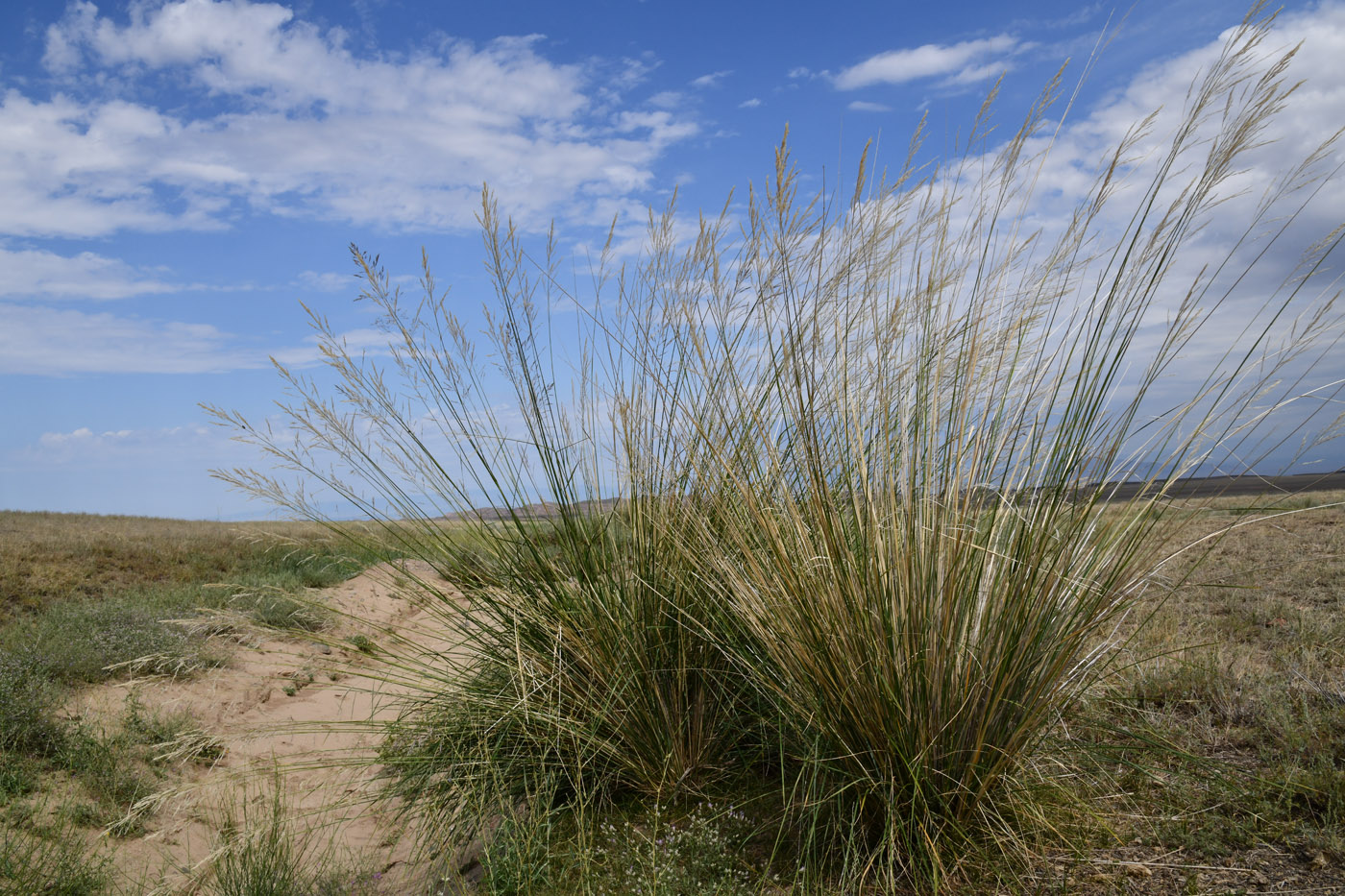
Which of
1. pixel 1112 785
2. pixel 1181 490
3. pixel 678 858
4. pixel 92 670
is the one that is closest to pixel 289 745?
pixel 92 670

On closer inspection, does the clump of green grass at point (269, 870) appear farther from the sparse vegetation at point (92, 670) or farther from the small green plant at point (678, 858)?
the small green plant at point (678, 858)

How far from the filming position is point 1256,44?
1.84 m

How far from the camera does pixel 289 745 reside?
201 inches

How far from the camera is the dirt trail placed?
263 centimetres

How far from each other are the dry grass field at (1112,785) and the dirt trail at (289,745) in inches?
6.2

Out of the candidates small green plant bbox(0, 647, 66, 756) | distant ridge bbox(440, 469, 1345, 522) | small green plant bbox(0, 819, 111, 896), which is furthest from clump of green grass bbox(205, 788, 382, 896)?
small green plant bbox(0, 647, 66, 756)

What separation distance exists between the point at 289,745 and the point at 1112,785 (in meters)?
4.95

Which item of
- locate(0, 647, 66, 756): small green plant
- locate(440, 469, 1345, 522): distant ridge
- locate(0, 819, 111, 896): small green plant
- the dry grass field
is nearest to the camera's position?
the dry grass field

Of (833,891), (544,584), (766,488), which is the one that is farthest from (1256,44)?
(544,584)

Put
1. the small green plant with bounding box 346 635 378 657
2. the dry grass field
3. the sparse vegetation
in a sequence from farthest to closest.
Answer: the sparse vegetation < the small green plant with bounding box 346 635 378 657 < the dry grass field

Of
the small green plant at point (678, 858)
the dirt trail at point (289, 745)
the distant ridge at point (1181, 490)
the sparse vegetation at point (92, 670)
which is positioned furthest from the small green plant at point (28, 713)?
the small green plant at point (678, 858)

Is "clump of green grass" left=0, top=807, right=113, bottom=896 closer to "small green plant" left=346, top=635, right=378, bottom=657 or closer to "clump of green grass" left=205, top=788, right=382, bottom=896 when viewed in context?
"clump of green grass" left=205, top=788, right=382, bottom=896

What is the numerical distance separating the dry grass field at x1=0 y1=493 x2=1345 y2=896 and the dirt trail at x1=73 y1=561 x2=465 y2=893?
0.52 feet

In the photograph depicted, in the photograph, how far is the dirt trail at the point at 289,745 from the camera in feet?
8.63
